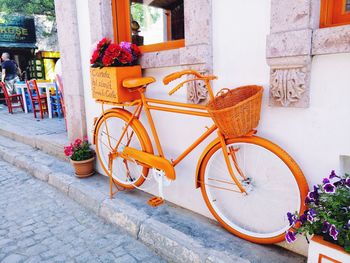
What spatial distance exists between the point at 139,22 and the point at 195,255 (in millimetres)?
2653

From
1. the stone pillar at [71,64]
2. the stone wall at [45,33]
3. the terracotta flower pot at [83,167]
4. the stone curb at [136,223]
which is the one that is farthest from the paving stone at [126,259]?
the stone wall at [45,33]

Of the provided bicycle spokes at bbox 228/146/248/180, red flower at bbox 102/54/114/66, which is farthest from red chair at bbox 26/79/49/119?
bicycle spokes at bbox 228/146/248/180

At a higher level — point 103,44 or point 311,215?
point 103,44

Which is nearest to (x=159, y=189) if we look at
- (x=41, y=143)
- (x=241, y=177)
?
(x=241, y=177)

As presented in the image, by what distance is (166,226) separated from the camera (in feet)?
9.46

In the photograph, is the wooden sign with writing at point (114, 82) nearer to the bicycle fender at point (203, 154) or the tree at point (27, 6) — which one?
the bicycle fender at point (203, 154)

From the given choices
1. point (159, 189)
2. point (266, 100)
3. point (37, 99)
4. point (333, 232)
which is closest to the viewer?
point (333, 232)

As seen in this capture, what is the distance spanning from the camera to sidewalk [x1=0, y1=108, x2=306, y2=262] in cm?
244

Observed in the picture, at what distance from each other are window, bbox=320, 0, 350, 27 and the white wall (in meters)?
0.26

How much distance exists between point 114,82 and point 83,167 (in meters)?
1.55

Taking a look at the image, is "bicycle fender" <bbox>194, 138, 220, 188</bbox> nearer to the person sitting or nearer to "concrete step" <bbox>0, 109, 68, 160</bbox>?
"concrete step" <bbox>0, 109, 68, 160</bbox>

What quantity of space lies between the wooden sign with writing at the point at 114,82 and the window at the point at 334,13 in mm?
1886

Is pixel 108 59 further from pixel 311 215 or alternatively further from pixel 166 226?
pixel 311 215

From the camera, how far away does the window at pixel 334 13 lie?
202cm
